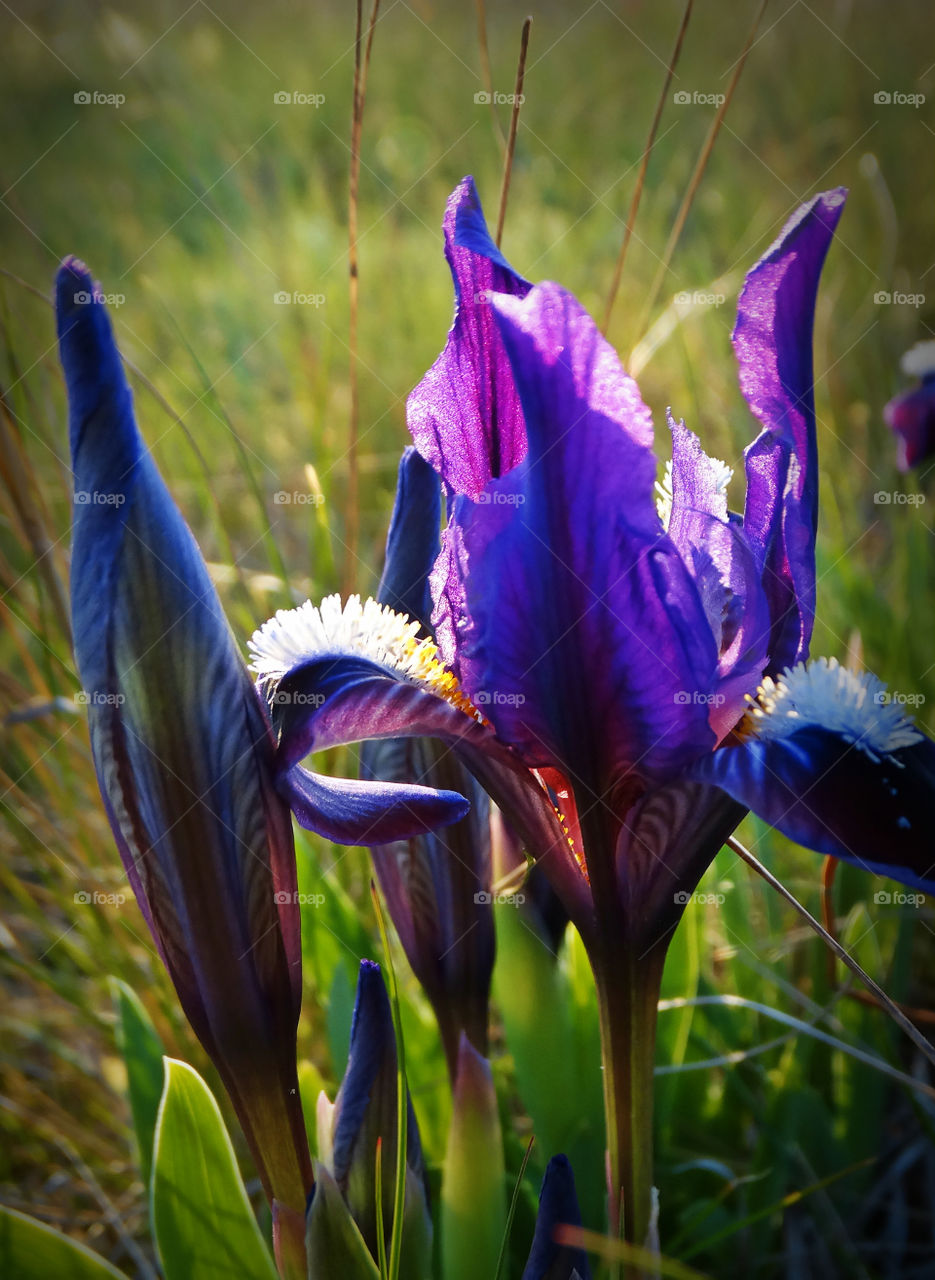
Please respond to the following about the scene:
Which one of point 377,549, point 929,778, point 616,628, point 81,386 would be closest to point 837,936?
point 929,778

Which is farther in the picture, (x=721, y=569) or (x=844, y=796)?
(x=721, y=569)

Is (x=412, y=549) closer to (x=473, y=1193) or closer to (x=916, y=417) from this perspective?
(x=473, y=1193)

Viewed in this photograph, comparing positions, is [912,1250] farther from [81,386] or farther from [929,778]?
[81,386]

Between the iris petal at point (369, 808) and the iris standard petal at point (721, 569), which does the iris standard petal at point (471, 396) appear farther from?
the iris petal at point (369, 808)

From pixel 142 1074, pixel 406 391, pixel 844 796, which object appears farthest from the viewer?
pixel 406 391

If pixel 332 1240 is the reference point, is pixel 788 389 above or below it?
above

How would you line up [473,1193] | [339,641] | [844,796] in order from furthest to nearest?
1. [473,1193]
2. [339,641]
3. [844,796]

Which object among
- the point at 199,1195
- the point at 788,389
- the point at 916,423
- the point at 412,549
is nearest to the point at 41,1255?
the point at 199,1195

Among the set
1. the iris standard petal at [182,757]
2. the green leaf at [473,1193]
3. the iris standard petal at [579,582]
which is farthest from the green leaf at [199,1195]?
the iris standard petal at [579,582]
